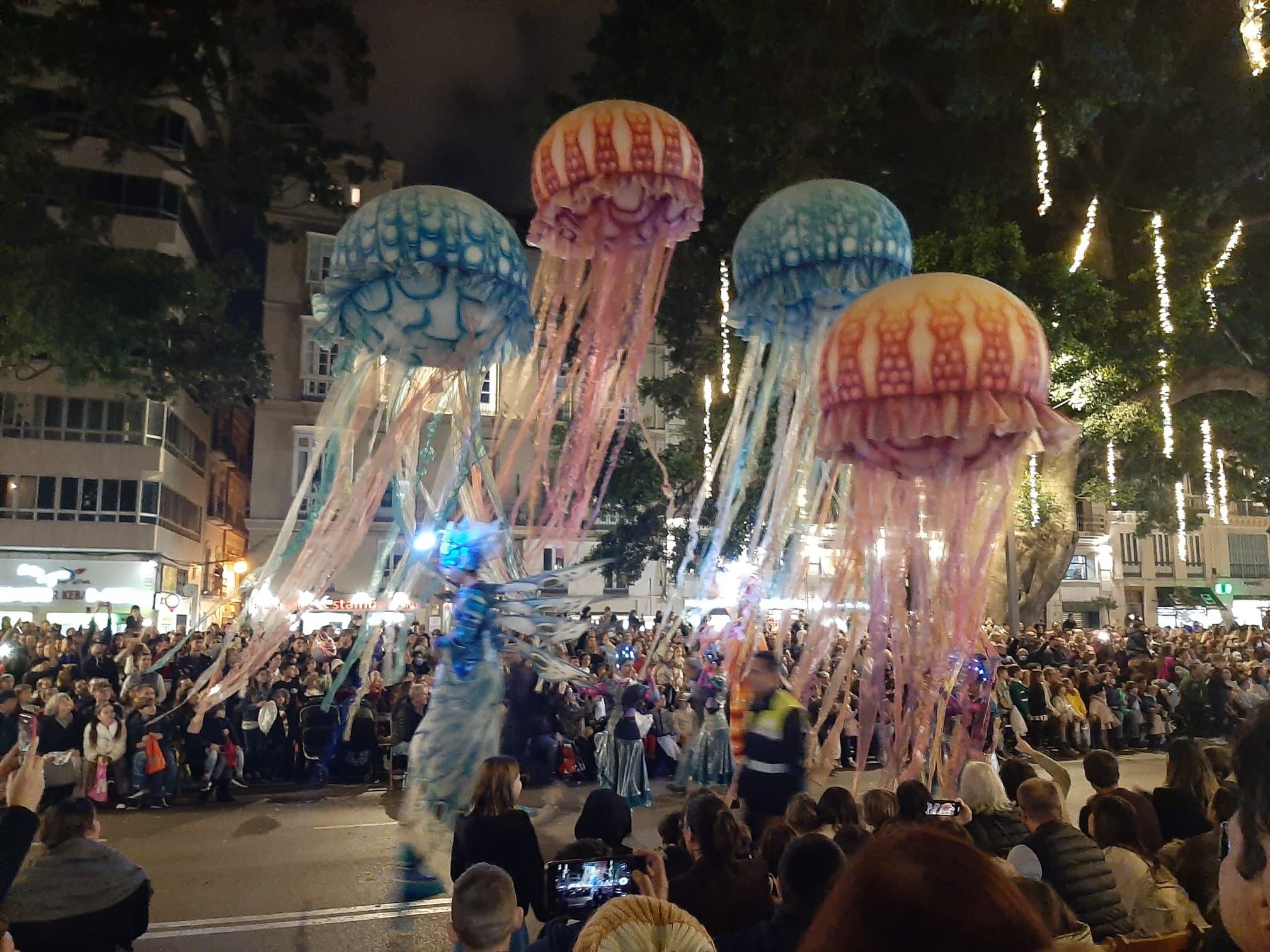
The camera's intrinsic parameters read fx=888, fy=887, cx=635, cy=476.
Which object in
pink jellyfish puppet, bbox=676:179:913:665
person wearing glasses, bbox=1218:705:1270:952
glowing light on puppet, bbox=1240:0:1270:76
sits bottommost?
person wearing glasses, bbox=1218:705:1270:952

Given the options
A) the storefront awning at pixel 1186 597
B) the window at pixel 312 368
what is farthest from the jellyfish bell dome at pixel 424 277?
the storefront awning at pixel 1186 597

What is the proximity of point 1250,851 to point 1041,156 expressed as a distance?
13.5 m

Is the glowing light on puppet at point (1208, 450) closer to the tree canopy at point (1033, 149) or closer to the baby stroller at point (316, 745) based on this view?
the tree canopy at point (1033, 149)

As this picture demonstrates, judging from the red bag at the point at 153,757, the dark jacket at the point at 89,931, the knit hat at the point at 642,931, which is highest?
the knit hat at the point at 642,931

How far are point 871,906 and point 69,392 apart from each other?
26.6 m

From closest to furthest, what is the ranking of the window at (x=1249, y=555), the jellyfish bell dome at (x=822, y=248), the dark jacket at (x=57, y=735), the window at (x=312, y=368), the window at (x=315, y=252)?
the jellyfish bell dome at (x=822, y=248) < the dark jacket at (x=57, y=735) < the window at (x=312, y=368) < the window at (x=315, y=252) < the window at (x=1249, y=555)

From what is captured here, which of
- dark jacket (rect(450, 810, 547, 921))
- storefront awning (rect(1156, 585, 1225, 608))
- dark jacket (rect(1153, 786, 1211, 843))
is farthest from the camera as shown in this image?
storefront awning (rect(1156, 585, 1225, 608))

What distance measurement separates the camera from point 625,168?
622cm

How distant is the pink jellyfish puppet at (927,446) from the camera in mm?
5035

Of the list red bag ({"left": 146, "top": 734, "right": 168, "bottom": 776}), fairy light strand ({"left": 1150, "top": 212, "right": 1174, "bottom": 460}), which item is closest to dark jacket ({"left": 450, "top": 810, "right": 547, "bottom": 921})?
red bag ({"left": 146, "top": 734, "right": 168, "bottom": 776})

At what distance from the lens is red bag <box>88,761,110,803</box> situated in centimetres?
853

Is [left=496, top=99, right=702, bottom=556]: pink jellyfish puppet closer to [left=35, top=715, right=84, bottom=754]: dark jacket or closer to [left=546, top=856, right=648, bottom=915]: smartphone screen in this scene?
[left=546, top=856, right=648, bottom=915]: smartphone screen

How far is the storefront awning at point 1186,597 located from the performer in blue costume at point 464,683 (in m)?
40.6

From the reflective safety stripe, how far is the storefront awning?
40.2 m
